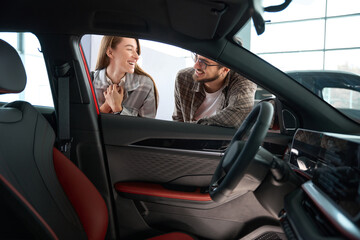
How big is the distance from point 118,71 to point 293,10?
4.19 meters

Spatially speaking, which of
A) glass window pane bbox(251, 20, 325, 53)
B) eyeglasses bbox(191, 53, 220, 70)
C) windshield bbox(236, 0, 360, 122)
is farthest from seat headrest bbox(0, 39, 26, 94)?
glass window pane bbox(251, 20, 325, 53)

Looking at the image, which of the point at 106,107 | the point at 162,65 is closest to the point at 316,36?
the point at 162,65

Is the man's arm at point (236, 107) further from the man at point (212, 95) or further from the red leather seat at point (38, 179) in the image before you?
the red leather seat at point (38, 179)

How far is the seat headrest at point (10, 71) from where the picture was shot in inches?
44.8

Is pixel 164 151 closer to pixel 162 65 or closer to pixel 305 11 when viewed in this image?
pixel 162 65

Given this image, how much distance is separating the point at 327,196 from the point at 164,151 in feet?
2.75

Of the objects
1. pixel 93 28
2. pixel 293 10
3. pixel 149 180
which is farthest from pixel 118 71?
pixel 293 10

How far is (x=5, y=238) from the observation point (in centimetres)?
103

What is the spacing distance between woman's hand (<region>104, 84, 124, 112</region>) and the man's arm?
21.9 inches

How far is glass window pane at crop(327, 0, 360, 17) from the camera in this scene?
506 centimetres

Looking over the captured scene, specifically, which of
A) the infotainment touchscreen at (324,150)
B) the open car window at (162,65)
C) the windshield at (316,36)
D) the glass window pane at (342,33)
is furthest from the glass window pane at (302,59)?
the infotainment touchscreen at (324,150)

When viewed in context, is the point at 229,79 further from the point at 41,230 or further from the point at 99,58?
the point at 41,230

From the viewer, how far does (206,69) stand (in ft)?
5.35

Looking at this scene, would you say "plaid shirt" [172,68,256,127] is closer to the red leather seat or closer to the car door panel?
the car door panel
